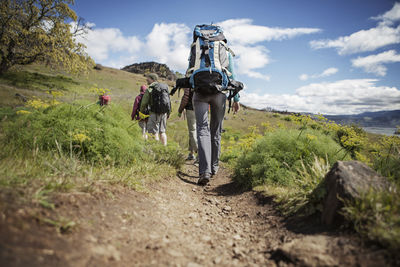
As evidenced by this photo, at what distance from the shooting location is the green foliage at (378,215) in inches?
51.4

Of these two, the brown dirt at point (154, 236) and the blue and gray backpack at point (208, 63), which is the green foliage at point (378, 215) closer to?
the brown dirt at point (154, 236)

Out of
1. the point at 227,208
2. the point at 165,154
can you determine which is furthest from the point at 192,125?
the point at 227,208

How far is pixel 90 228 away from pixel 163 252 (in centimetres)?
59

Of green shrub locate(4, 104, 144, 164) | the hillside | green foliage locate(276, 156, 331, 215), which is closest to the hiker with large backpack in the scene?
the hillside

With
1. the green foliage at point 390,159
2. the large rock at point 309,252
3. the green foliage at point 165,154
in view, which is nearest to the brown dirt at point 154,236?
the large rock at point 309,252

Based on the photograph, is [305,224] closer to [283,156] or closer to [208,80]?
[283,156]

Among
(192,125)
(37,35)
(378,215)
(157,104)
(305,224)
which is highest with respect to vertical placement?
(37,35)

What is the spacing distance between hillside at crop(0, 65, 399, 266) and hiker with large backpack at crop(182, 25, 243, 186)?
76cm

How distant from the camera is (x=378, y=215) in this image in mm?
1479

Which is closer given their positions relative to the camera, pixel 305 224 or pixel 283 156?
pixel 305 224

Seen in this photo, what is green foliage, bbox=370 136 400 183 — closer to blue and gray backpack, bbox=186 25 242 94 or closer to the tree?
blue and gray backpack, bbox=186 25 242 94

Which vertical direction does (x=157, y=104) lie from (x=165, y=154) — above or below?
above

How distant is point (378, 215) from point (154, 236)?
1771mm

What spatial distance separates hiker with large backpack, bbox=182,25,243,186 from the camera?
3500 mm
